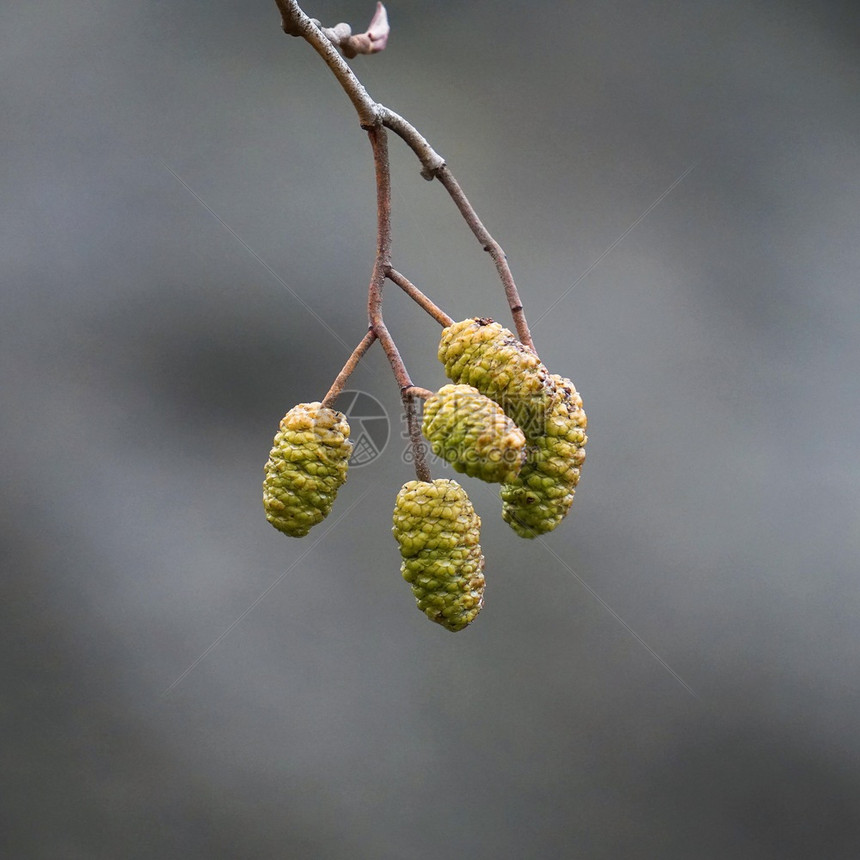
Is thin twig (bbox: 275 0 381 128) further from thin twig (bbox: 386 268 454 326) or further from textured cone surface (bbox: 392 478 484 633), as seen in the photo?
textured cone surface (bbox: 392 478 484 633)

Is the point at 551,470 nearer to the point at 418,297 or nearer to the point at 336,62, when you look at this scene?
the point at 418,297

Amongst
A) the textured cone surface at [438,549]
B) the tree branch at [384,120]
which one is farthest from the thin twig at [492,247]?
the textured cone surface at [438,549]

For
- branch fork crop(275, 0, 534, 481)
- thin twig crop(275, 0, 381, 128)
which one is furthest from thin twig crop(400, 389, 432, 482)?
thin twig crop(275, 0, 381, 128)

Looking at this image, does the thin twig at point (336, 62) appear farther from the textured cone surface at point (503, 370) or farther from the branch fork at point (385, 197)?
the textured cone surface at point (503, 370)

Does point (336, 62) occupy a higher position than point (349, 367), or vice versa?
point (336, 62)

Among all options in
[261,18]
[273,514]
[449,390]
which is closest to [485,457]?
[449,390]

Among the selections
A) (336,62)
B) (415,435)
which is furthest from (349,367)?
(336,62)

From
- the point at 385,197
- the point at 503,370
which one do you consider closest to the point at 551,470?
the point at 503,370
